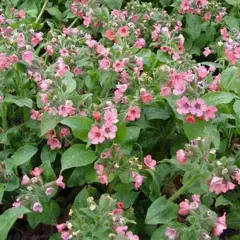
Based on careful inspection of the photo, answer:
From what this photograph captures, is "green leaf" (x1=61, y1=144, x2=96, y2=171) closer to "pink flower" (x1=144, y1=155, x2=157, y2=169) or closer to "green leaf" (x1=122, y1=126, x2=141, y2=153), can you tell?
"green leaf" (x1=122, y1=126, x2=141, y2=153)

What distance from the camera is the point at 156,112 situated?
8.75ft

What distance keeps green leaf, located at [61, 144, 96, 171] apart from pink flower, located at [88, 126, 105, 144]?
0.11 meters

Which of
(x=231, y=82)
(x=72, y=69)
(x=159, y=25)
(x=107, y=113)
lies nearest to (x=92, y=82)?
(x=72, y=69)

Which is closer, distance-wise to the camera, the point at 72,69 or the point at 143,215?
the point at 143,215

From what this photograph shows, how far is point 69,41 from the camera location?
10.0ft

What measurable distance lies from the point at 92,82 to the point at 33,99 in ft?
1.25

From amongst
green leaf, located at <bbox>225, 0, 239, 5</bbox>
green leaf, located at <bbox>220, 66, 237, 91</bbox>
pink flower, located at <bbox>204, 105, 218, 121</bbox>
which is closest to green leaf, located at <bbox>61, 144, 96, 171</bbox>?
pink flower, located at <bbox>204, 105, 218, 121</bbox>

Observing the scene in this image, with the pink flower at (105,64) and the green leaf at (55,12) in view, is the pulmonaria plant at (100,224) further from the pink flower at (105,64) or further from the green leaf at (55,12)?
the green leaf at (55,12)

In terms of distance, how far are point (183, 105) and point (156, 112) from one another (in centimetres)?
31

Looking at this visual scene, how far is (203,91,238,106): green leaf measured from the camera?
242 cm

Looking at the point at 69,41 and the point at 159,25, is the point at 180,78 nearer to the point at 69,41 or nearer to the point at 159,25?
the point at 69,41

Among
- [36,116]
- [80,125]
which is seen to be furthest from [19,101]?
[80,125]

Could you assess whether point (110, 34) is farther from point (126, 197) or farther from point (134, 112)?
point (126, 197)

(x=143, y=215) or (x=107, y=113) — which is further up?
(x=107, y=113)
